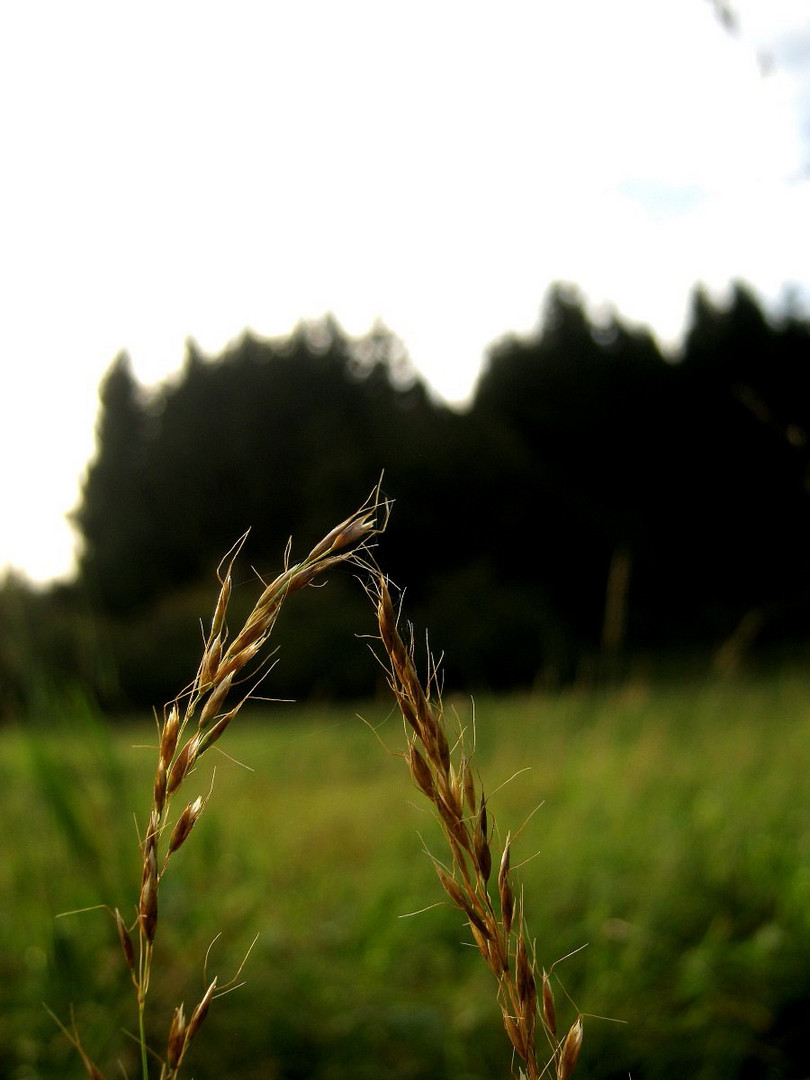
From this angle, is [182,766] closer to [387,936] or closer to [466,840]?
[466,840]

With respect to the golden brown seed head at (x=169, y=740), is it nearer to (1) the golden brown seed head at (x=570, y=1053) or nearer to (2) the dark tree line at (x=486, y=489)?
(1) the golden brown seed head at (x=570, y=1053)

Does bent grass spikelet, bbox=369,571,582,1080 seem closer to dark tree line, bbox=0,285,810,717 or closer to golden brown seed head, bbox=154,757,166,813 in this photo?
golden brown seed head, bbox=154,757,166,813

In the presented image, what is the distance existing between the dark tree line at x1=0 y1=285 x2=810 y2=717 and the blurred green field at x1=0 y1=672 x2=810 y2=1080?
27.3ft

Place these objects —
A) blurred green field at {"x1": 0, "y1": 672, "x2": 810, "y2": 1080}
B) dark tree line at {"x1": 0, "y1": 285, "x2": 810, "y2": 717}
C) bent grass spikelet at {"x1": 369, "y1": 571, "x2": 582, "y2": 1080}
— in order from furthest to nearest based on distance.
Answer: dark tree line at {"x1": 0, "y1": 285, "x2": 810, "y2": 717} → blurred green field at {"x1": 0, "y1": 672, "x2": 810, "y2": 1080} → bent grass spikelet at {"x1": 369, "y1": 571, "x2": 582, "y2": 1080}

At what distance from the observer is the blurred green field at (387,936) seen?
1987 mm

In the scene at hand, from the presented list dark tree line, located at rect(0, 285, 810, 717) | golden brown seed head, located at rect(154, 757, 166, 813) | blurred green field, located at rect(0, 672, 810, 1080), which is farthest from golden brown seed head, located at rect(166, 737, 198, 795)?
dark tree line, located at rect(0, 285, 810, 717)

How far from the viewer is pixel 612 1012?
2.11 meters

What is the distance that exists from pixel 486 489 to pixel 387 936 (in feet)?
40.4

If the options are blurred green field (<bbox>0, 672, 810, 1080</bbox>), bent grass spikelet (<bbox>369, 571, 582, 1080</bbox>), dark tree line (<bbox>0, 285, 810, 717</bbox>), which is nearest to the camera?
bent grass spikelet (<bbox>369, 571, 582, 1080</bbox>)

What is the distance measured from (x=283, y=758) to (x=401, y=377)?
9895 mm

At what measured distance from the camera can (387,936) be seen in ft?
8.59

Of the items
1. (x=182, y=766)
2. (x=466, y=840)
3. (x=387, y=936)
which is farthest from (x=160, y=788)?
(x=387, y=936)

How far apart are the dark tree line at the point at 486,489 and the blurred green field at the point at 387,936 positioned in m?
8.31

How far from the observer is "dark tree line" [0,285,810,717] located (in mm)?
13367
